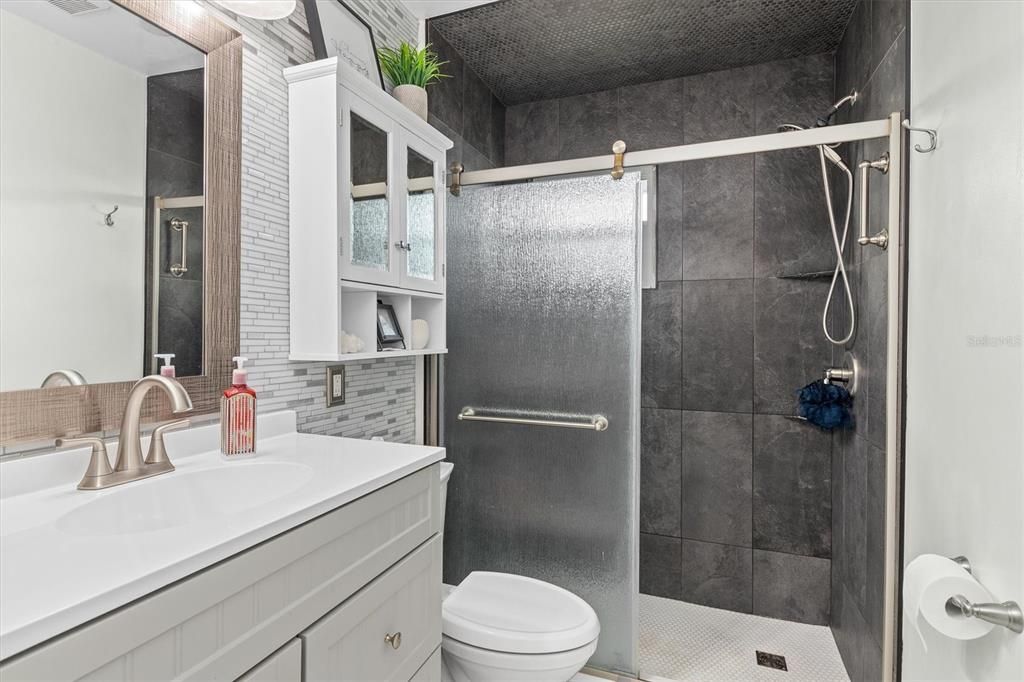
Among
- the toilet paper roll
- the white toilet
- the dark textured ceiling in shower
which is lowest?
the white toilet

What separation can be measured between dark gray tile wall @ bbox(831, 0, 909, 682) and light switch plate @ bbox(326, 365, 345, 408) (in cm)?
160

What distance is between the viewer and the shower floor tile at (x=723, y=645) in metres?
1.94

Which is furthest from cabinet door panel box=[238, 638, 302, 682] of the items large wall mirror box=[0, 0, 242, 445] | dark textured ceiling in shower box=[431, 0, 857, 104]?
dark textured ceiling in shower box=[431, 0, 857, 104]

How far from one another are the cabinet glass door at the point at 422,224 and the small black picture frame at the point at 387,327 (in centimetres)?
11

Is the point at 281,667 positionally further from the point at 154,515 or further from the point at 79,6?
the point at 79,6

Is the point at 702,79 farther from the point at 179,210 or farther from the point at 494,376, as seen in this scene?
the point at 179,210

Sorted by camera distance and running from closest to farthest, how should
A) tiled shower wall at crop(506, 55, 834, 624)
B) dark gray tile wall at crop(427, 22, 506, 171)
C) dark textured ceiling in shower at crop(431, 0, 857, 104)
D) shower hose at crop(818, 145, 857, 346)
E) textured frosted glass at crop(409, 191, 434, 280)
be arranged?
textured frosted glass at crop(409, 191, 434, 280) → shower hose at crop(818, 145, 857, 346) → dark textured ceiling in shower at crop(431, 0, 857, 104) → dark gray tile wall at crop(427, 22, 506, 171) → tiled shower wall at crop(506, 55, 834, 624)

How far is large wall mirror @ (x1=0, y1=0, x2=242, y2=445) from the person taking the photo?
2.95 ft

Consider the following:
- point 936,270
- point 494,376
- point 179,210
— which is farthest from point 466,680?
point 936,270

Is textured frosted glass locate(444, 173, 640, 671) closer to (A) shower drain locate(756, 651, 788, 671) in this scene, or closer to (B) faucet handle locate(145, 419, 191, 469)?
(A) shower drain locate(756, 651, 788, 671)

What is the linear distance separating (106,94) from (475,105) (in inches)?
67.1

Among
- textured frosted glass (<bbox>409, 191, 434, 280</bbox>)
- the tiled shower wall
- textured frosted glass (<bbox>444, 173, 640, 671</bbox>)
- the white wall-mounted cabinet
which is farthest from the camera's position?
the tiled shower wall

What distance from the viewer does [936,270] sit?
115 cm

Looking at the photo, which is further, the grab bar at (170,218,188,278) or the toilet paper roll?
the grab bar at (170,218,188,278)
